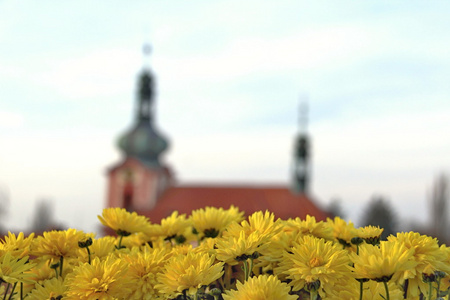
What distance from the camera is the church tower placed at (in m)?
30.7

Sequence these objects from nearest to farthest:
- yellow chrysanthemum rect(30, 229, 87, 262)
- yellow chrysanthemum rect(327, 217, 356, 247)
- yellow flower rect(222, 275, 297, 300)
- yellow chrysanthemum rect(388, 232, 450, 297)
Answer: yellow flower rect(222, 275, 297, 300), yellow chrysanthemum rect(388, 232, 450, 297), yellow chrysanthemum rect(30, 229, 87, 262), yellow chrysanthemum rect(327, 217, 356, 247)

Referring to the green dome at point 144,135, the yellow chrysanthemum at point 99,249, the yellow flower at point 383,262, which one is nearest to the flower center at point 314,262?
the yellow flower at point 383,262

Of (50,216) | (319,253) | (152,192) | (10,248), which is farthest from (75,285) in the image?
(50,216)

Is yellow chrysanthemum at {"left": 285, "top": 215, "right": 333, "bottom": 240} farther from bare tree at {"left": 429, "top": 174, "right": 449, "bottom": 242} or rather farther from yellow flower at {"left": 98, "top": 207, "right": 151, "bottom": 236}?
bare tree at {"left": 429, "top": 174, "right": 449, "bottom": 242}

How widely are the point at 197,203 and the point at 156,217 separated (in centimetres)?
256

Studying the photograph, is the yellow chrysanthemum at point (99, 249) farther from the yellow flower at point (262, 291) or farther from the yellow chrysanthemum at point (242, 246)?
the yellow flower at point (262, 291)

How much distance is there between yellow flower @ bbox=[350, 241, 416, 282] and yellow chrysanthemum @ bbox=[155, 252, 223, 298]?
41 centimetres

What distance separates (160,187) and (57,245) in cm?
2986

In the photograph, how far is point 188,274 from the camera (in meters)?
1.55

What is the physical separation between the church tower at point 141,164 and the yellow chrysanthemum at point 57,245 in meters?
28.5

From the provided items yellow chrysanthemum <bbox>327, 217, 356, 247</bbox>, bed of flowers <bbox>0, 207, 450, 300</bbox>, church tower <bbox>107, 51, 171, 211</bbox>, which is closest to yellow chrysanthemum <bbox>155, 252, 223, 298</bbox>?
bed of flowers <bbox>0, 207, 450, 300</bbox>

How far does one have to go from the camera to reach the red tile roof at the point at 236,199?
1146 inches

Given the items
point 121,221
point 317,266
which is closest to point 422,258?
point 317,266

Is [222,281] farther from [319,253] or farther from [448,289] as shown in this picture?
[448,289]
